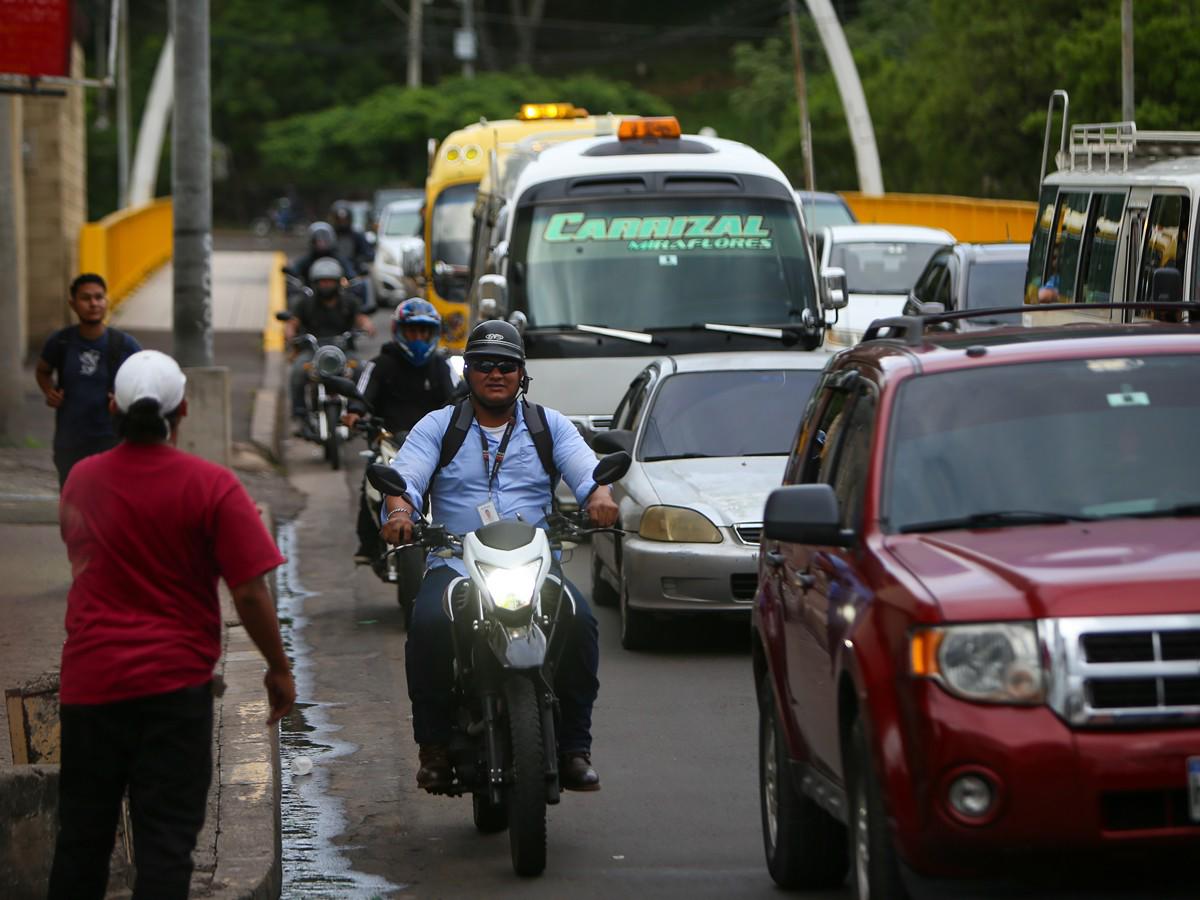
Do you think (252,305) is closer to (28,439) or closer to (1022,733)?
(28,439)

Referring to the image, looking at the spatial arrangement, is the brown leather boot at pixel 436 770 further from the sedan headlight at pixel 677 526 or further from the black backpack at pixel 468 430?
the sedan headlight at pixel 677 526

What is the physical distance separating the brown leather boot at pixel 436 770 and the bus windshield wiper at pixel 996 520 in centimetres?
235

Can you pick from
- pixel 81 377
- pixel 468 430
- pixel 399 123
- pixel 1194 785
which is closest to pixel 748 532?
pixel 81 377

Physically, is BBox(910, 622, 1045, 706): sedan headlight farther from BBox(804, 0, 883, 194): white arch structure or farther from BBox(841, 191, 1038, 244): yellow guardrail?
BBox(804, 0, 883, 194): white arch structure

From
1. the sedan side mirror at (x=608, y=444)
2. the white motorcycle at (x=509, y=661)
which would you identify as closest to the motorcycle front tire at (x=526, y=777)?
the white motorcycle at (x=509, y=661)

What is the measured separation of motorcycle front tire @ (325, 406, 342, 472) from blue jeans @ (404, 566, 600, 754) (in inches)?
514

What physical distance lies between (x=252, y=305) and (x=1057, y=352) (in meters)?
32.7

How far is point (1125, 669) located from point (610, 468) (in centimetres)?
275

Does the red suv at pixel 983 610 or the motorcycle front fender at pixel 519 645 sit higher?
the red suv at pixel 983 610

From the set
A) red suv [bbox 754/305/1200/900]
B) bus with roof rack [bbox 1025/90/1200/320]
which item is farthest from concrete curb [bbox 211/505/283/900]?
bus with roof rack [bbox 1025/90/1200/320]

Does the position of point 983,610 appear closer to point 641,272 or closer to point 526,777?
point 526,777

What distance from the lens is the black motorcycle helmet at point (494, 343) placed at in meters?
7.79

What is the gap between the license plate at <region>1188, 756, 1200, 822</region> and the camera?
511 centimetres

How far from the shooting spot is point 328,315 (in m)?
21.0
